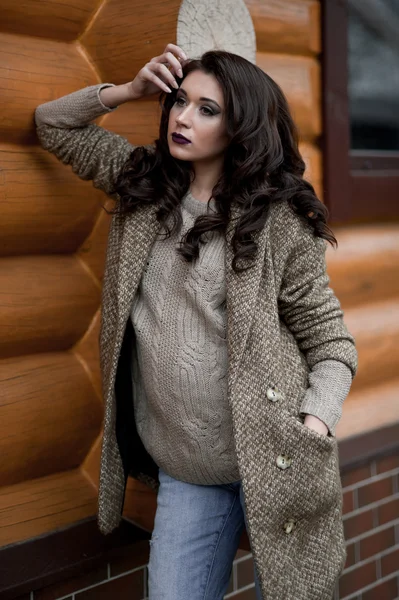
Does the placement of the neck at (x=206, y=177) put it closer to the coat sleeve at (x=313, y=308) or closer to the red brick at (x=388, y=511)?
the coat sleeve at (x=313, y=308)

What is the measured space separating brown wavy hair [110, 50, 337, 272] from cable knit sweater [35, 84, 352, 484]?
0.20 ft

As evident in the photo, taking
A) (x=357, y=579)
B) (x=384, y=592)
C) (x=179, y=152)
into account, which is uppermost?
(x=179, y=152)

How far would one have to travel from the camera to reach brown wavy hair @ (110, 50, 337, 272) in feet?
7.66

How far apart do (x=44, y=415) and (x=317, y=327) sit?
93 centimetres

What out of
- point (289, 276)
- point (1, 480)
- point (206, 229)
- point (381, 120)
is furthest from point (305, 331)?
point (381, 120)

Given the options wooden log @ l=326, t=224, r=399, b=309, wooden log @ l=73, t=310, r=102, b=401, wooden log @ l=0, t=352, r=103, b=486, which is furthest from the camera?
wooden log @ l=326, t=224, r=399, b=309

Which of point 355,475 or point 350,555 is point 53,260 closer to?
point 355,475

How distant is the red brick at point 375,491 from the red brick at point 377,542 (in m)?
0.17

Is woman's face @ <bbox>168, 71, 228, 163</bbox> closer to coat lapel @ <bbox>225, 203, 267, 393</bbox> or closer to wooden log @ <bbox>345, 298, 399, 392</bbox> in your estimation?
coat lapel @ <bbox>225, 203, 267, 393</bbox>

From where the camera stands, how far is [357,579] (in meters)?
3.78

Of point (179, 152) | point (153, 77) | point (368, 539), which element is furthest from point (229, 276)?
point (368, 539)

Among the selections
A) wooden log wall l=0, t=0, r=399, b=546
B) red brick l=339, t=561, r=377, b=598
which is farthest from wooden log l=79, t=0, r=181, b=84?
red brick l=339, t=561, r=377, b=598

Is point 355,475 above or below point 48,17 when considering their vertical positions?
below

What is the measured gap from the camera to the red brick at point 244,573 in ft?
10.8
